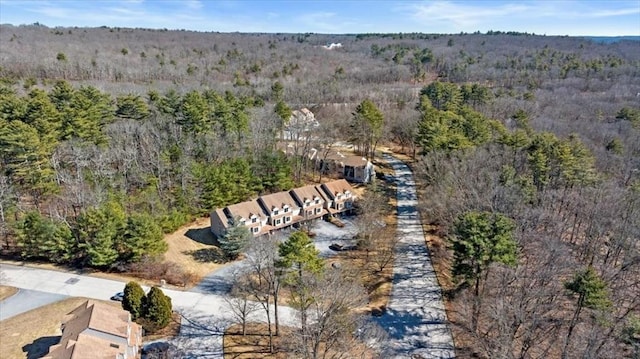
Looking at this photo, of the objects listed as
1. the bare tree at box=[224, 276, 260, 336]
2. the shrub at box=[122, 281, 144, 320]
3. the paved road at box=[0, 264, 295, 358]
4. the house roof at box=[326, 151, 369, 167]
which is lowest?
the paved road at box=[0, 264, 295, 358]

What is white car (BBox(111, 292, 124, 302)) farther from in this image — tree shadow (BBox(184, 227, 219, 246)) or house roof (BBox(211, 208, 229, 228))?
house roof (BBox(211, 208, 229, 228))

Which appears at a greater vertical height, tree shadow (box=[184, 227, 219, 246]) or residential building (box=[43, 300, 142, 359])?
residential building (box=[43, 300, 142, 359])

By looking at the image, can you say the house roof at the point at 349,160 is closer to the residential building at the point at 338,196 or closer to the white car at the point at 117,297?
the residential building at the point at 338,196

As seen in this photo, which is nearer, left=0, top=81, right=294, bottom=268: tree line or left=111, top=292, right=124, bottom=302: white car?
left=111, top=292, right=124, bottom=302: white car

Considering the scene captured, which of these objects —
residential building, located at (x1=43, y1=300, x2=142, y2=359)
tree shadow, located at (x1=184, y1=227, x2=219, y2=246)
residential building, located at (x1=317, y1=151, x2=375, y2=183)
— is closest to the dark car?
residential building, located at (x1=43, y1=300, x2=142, y2=359)

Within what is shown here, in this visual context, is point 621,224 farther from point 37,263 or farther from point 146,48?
point 146,48

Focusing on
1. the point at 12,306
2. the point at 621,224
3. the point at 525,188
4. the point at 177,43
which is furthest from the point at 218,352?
the point at 177,43
